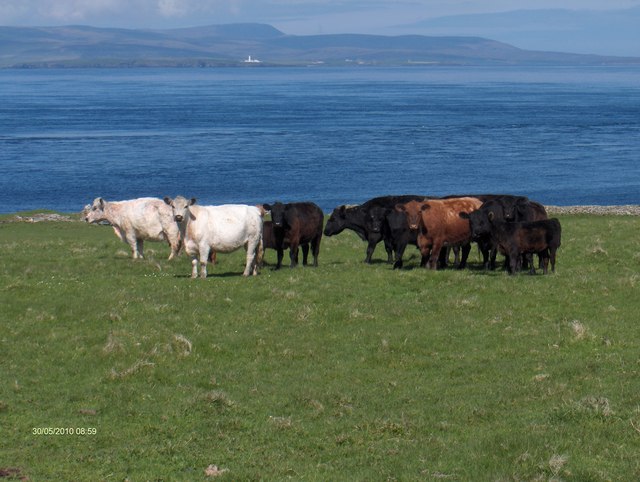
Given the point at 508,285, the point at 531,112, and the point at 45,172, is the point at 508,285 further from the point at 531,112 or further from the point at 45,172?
the point at 531,112

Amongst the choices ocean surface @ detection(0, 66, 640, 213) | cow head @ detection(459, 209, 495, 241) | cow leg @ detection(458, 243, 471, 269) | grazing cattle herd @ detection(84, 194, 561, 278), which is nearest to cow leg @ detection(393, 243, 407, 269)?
grazing cattle herd @ detection(84, 194, 561, 278)

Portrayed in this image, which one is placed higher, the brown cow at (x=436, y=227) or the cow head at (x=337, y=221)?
the brown cow at (x=436, y=227)

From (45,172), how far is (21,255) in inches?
2179

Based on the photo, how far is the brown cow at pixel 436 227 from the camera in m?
22.5

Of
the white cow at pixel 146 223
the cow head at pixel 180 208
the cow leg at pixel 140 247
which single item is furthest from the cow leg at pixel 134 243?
the cow head at pixel 180 208

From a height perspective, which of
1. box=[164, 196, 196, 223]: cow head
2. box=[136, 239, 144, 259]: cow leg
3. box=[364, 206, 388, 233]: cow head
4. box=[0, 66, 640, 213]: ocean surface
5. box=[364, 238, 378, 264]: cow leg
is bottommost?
box=[0, 66, 640, 213]: ocean surface

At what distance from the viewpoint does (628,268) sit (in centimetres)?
2292

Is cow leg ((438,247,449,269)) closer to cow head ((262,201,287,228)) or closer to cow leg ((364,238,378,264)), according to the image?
cow leg ((364,238,378,264))

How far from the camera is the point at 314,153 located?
9575 centimetres

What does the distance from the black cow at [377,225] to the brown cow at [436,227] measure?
698 mm

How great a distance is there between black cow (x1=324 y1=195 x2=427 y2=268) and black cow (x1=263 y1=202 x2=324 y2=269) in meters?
1.31

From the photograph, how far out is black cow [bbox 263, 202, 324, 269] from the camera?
76.0 feet

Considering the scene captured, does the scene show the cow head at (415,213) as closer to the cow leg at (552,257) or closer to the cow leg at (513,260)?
the cow leg at (513,260)

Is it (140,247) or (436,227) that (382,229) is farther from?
(140,247)
